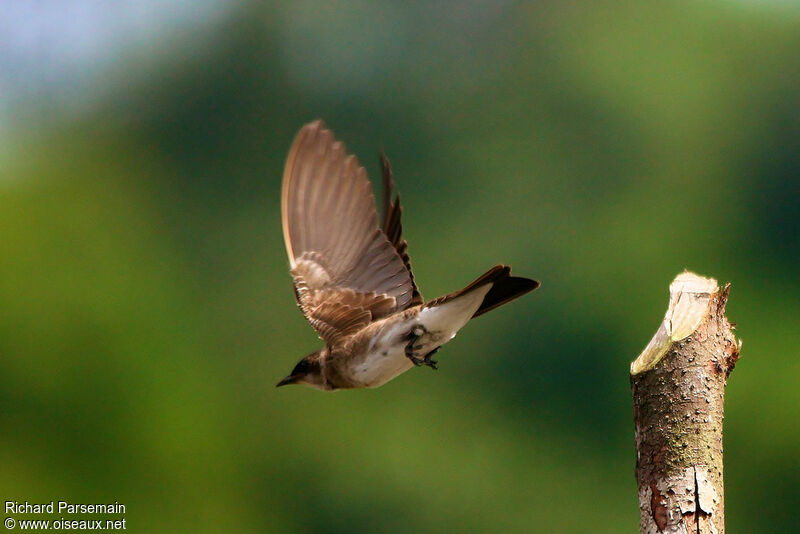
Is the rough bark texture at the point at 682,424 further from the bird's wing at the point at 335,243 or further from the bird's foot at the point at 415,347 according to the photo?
the bird's wing at the point at 335,243

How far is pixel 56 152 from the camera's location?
29.8 metres

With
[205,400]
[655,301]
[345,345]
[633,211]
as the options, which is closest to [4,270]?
[205,400]

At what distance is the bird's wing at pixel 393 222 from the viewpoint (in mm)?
4113

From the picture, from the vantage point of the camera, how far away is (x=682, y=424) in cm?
272

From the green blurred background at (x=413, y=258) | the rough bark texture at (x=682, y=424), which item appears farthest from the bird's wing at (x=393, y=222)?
the green blurred background at (x=413, y=258)

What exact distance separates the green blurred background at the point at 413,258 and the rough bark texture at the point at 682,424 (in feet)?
51.8

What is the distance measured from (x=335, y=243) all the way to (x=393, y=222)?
0.92 feet

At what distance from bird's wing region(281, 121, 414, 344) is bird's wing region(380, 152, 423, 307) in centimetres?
2

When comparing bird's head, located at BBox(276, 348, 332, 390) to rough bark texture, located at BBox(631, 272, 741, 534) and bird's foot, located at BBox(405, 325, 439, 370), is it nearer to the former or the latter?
bird's foot, located at BBox(405, 325, 439, 370)

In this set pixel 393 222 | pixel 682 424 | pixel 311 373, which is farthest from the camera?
pixel 311 373

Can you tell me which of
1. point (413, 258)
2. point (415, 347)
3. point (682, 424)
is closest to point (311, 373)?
point (415, 347)

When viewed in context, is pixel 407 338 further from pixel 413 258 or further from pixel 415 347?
pixel 413 258

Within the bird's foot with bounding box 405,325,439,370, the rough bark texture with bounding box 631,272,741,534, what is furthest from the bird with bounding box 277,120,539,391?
the rough bark texture with bounding box 631,272,741,534

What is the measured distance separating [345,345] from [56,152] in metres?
27.3
